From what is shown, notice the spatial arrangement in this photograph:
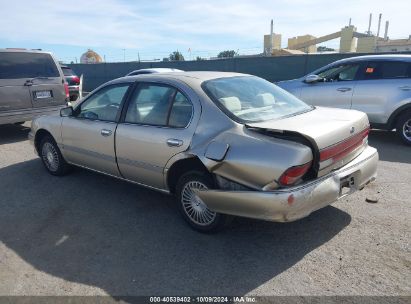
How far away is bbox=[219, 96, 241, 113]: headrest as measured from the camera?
3655 millimetres

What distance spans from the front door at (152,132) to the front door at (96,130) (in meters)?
0.20

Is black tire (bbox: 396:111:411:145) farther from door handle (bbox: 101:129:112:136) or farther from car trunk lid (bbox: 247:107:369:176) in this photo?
door handle (bbox: 101:129:112:136)

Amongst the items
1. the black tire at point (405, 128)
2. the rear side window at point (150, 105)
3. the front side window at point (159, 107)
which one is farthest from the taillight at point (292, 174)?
the black tire at point (405, 128)

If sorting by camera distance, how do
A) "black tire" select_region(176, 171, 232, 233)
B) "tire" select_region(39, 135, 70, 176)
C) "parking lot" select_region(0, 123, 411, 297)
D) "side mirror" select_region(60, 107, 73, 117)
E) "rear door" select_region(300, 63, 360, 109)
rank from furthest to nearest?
"rear door" select_region(300, 63, 360, 109) < "tire" select_region(39, 135, 70, 176) < "side mirror" select_region(60, 107, 73, 117) < "black tire" select_region(176, 171, 232, 233) < "parking lot" select_region(0, 123, 411, 297)

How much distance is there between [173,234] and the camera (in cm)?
381

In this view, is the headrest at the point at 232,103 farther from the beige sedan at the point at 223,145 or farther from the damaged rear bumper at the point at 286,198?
the damaged rear bumper at the point at 286,198

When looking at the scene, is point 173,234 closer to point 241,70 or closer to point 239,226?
point 239,226

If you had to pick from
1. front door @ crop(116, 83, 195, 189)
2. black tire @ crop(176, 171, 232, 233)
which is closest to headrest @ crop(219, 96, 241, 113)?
front door @ crop(116, 83, 195, 189)

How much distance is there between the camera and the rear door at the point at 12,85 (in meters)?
7.87

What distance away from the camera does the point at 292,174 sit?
3061mm

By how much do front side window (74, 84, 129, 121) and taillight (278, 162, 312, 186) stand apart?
2345mm

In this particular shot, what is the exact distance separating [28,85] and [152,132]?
556cm

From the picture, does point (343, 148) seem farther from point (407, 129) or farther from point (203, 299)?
point (407, 129)

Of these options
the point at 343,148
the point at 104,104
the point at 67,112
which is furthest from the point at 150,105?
the point at 343,148
